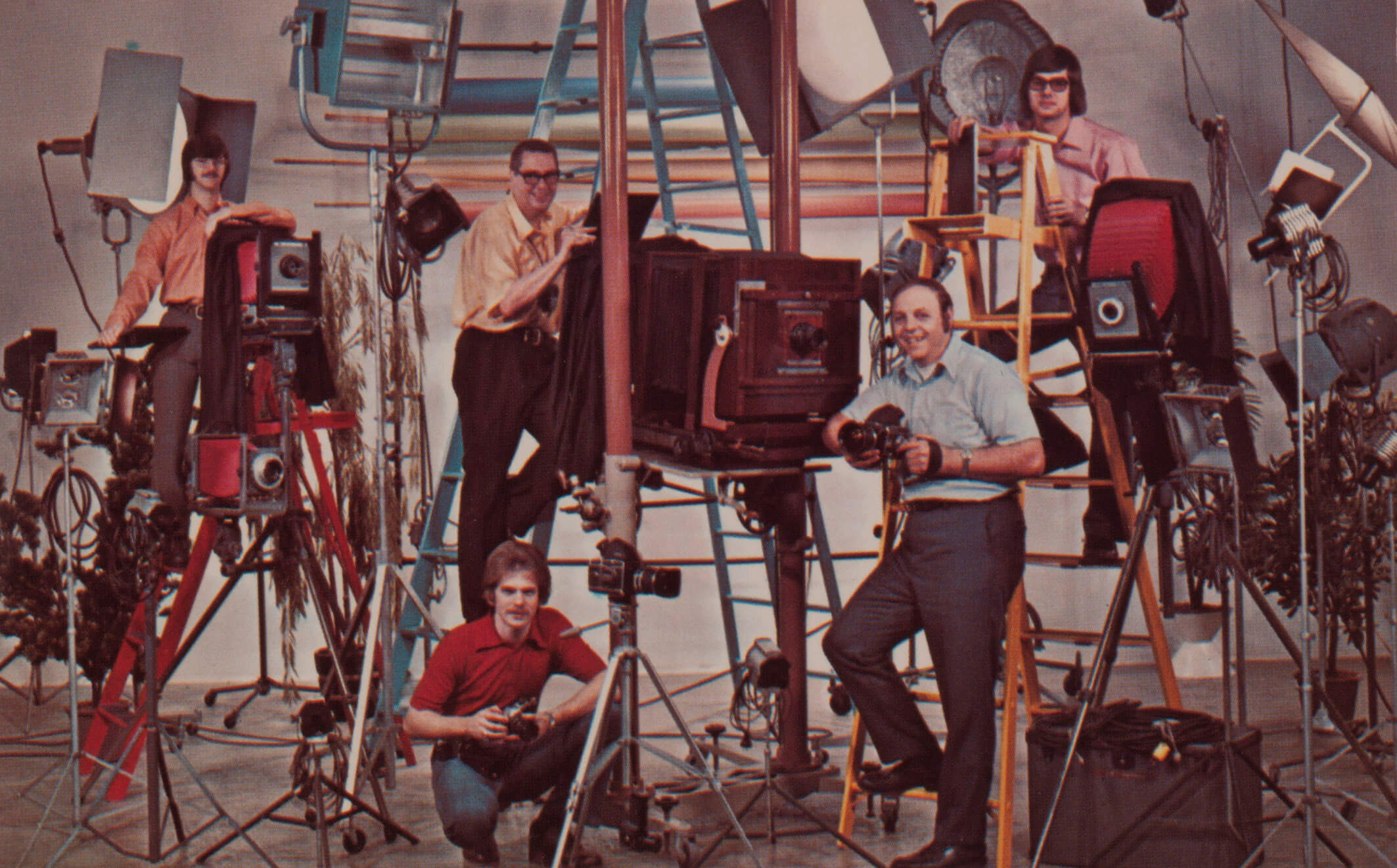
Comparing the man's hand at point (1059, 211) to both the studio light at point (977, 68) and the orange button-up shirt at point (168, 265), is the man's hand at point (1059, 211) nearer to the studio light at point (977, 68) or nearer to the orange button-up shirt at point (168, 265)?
the studio light at point (977, 68)

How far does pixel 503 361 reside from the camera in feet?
17.2

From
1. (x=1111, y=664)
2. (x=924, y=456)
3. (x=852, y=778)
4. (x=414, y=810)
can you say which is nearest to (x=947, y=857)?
(x=852, y=778)

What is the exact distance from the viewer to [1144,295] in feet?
13.5

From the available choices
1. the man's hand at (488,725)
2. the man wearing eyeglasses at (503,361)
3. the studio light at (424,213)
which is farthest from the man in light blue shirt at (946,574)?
the studio light at (424,213)

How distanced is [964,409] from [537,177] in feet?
5.99

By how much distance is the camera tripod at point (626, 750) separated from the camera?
3.83 m

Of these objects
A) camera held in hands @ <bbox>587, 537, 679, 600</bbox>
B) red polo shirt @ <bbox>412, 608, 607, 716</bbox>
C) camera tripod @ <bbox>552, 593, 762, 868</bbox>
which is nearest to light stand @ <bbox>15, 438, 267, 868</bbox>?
red polo shirt @ <bbox>412, 608, 607, 716</bbox>

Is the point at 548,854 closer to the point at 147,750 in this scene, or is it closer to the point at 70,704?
the point at 147,750

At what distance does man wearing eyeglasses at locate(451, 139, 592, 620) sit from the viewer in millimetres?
5184

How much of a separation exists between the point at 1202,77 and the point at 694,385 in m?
3.67

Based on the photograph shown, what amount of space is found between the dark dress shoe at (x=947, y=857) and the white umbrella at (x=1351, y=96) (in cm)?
292

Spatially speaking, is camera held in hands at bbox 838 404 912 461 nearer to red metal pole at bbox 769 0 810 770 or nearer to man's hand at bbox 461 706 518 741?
red metal pole at bbox 769 0 810 770

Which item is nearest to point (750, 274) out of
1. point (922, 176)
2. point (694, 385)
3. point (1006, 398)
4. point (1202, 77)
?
point (694, 385)

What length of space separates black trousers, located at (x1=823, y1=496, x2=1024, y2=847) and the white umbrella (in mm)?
2124
